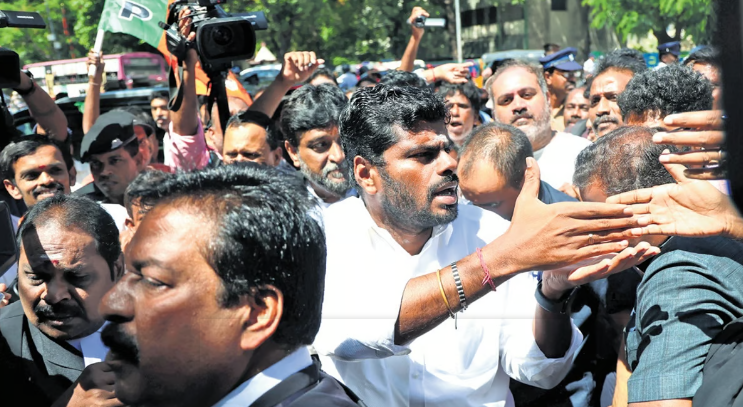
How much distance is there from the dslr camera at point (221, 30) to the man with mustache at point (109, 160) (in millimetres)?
890

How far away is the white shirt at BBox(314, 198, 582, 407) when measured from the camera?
2.10m

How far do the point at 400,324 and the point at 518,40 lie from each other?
4.37 ft

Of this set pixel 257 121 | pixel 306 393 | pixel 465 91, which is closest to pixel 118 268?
pixel 306 393

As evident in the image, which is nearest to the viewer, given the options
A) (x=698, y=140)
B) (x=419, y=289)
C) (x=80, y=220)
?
(x=698, y=140)

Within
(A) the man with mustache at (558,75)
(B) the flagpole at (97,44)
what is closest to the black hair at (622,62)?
(A) the man with mustache at (558,75)

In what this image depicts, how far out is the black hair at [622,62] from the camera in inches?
176

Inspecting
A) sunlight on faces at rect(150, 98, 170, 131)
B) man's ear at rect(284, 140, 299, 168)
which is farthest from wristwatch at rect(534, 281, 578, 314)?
sunlight on faces at rect(150, 98, 170, 131)

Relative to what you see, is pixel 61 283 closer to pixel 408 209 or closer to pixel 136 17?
pixel 408 209

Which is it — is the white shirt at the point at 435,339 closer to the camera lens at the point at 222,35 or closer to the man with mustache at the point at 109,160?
the camera lens at the point at 222,35

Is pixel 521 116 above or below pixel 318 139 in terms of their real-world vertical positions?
below

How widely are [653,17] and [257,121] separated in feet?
7.63

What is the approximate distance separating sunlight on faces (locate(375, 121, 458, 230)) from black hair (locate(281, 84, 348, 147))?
4.97 ft

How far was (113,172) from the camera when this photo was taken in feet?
13.4

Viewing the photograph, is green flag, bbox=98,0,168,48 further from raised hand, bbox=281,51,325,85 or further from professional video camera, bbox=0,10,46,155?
raised hand, bbox=281,51,325,85
